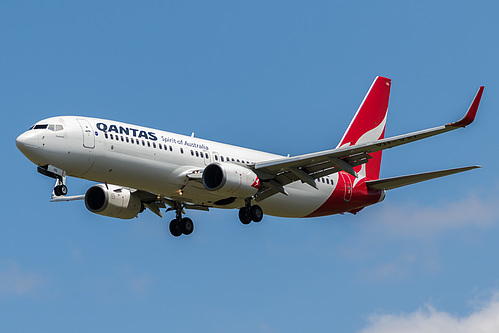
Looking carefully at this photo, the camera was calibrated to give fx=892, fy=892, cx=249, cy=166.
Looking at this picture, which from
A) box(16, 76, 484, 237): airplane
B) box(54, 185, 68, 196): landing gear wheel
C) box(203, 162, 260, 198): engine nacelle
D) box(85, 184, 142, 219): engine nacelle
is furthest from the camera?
box(85, 184, 142, 219): engine nacelle

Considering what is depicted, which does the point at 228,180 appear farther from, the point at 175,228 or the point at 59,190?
the point at 59,190

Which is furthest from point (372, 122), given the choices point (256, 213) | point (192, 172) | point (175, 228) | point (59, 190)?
point (59, 190)

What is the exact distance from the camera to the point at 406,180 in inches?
1857

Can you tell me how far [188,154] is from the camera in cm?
4325

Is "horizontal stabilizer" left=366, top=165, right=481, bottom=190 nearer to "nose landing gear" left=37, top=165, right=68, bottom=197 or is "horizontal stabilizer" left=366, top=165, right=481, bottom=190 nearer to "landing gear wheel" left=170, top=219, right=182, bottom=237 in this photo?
"landing gear wheel" left=170, top=219, right=182, bottom=237

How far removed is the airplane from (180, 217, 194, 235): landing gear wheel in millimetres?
54

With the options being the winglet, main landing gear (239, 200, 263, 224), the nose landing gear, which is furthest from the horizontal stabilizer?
the nose landing gear

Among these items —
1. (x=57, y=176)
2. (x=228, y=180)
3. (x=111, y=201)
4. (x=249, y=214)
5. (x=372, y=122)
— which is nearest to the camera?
(x=57, y=176)

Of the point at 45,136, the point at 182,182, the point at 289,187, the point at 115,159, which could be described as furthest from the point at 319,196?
the point at 45,136

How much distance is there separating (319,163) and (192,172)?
6346 millimetres

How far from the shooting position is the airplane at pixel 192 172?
40062 mm

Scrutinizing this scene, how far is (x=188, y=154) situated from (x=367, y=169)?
1431cm

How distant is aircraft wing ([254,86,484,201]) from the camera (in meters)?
40.7

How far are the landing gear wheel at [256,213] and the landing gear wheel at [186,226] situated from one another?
16.3ft
